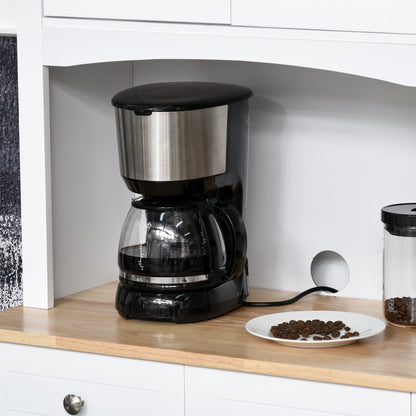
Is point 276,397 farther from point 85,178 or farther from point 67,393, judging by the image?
point 85,178

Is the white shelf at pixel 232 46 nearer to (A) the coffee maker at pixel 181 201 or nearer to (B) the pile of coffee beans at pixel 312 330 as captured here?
(A) the coffee maker at pixel 181 201

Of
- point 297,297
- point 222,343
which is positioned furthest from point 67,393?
point 297,297

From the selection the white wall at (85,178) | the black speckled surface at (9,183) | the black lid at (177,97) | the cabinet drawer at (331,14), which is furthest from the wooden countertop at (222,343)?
the cabinet drawer at (331,14)

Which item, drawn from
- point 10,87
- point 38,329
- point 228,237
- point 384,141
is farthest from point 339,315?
point 10,87

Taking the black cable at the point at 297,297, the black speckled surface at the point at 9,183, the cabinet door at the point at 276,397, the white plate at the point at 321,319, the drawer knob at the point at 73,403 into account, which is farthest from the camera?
the black speckled surface at the point at 9,183

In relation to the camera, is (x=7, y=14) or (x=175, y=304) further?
(x=7, y=14)

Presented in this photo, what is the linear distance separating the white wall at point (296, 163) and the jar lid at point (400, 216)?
0.17 m

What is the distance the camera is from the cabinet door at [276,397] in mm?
1356

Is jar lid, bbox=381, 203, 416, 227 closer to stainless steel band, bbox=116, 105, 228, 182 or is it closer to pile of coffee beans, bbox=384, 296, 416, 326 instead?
pile of coffee beans, bbox=384, 296, 416, 326

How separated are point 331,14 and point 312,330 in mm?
552

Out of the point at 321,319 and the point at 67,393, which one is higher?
the point at 321,319

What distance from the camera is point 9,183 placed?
1953 millimetres

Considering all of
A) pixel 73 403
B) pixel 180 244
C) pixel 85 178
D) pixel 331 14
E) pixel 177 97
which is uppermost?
pixel 331 14

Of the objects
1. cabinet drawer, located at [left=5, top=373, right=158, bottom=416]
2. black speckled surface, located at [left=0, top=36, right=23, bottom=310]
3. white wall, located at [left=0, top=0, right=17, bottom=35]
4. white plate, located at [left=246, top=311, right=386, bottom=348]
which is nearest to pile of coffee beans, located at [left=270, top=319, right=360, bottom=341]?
white plate, located at [left=246, top=311, right=386, bottom=348]
